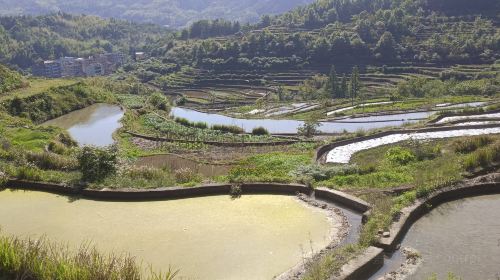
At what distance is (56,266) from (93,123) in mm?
32280

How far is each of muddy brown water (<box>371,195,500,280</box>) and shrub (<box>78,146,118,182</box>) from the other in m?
9.23

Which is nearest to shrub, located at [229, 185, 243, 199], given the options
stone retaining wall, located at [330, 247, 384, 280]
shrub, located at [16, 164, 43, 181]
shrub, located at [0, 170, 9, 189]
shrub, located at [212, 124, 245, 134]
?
stone retaining wall, located at [330, 247, 384, 280]

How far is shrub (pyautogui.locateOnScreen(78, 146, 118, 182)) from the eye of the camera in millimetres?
15250

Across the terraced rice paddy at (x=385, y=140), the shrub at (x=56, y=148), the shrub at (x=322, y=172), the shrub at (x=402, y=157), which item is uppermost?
the shrub at (x=402, y=157)

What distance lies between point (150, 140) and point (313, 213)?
2159cm

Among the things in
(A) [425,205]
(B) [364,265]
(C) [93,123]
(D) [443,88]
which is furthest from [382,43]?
(B) [364,265]

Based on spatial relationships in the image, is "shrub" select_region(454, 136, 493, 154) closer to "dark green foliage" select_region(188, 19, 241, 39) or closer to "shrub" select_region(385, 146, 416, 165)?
"shrub" select_region(385, 146, 416, 165)

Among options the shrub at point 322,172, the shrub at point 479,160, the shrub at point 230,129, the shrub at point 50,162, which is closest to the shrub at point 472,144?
the shrub at point 479,160

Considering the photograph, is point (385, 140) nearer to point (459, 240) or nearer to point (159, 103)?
point (459, 240)

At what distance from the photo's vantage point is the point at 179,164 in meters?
22.6

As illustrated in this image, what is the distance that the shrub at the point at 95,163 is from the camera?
15.2 m

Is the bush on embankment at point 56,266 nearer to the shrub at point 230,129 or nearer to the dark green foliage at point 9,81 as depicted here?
the shrub at point 230,129

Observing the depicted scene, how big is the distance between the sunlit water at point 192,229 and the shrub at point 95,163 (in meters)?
1.29

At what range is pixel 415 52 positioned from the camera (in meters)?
97.5
